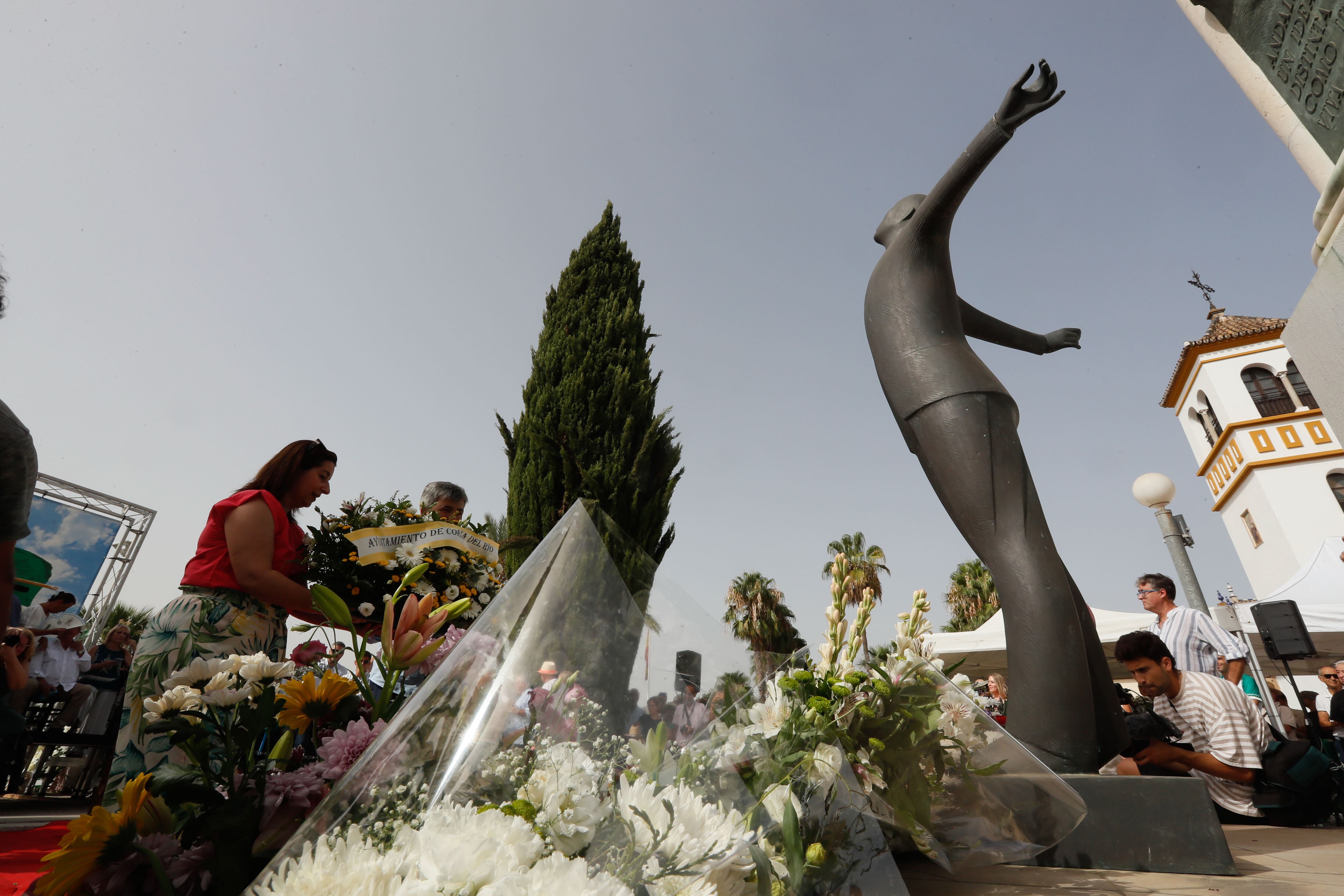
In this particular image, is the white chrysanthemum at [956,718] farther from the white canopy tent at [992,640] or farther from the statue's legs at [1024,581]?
the white canopy tent at [992,640]

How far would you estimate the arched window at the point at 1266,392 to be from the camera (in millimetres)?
22891

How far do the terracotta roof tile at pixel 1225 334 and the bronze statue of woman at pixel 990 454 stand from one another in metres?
27.4

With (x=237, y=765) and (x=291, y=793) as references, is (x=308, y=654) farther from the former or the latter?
(x=291, y=793)

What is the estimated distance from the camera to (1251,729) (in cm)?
304

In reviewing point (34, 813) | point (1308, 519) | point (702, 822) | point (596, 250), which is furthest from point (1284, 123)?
point (1308, 519)

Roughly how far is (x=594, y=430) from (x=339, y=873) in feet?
29.2

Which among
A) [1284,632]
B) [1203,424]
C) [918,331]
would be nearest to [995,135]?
[918,331]

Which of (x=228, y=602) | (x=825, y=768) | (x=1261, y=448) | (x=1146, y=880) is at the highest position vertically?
(x=1261, y=448)

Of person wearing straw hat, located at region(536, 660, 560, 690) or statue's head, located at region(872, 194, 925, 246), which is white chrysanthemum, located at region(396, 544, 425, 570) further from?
statue's head, located at region(872, 194, 925, 246)

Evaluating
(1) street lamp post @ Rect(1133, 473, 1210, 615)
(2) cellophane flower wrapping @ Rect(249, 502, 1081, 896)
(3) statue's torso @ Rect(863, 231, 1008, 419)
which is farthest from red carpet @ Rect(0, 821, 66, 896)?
→ (1) street lamp post @ Rect(1133, 473, 1210, 615)

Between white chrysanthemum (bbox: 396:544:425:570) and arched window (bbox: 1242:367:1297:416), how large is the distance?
97.2 feet

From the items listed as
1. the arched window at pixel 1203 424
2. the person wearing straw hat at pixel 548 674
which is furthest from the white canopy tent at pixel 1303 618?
the arched window at pixel 1203 424

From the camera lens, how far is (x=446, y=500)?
10.0 ft

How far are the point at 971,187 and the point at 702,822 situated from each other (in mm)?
3232
